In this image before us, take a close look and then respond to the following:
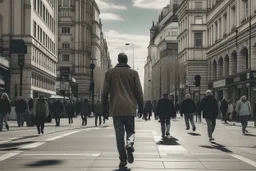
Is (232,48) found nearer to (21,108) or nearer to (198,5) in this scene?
(21,108)

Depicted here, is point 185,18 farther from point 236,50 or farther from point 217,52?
point 236,50

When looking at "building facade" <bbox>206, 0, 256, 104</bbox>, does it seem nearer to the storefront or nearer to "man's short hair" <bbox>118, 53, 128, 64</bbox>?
the storefront

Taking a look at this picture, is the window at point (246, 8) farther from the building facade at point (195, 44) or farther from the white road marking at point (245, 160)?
the white road marking at point (245, 160)

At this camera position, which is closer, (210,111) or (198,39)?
(210,111)

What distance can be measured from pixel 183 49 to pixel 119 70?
254 ft

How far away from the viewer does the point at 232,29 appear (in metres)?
48.5

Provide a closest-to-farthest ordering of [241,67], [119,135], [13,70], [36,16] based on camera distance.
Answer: [119,135]
[241,67]
[13,70]
[36,16]

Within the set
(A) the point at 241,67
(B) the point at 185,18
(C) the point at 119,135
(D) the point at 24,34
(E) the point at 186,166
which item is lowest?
(E) the point at 186,166

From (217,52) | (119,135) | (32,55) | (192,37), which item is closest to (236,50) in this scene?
(217,52)

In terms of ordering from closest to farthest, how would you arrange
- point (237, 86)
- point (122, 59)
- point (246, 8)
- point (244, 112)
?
point (122, 59)
point (244, 112)
point (246, 8)
point (237, 86)

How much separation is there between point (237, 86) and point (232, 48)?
434 cm

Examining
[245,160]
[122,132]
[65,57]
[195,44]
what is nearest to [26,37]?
[195,44]

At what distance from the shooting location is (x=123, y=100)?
8.70 meters

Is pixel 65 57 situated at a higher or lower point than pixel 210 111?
higher
